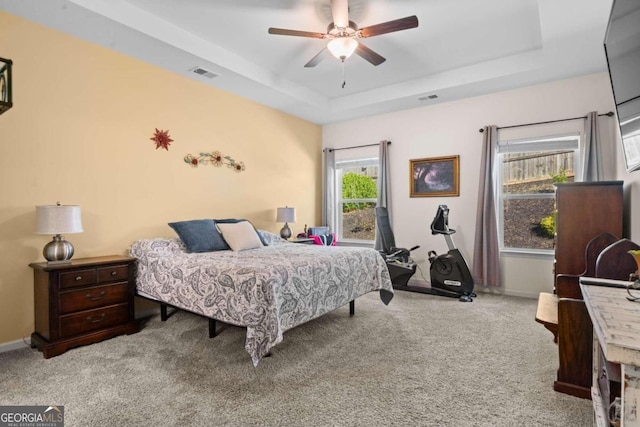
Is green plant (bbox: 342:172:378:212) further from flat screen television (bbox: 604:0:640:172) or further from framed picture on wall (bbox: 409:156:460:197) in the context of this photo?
flat screen television (bbox: 604:0:640:172)

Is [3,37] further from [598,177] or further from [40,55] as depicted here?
[598,177]

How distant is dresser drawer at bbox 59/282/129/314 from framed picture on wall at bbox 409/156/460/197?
13.2ft

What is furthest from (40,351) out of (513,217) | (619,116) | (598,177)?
(598,177)

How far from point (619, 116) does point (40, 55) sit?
442cm

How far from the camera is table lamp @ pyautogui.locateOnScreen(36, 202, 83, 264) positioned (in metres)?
2.58

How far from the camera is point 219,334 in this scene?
2945 mm

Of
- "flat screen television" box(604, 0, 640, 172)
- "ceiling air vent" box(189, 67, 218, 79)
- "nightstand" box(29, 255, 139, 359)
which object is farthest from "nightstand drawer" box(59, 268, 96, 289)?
"flat screen television" box(604, 0, 640, 172)

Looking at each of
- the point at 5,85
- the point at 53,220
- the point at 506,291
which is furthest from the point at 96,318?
the point at 506,291

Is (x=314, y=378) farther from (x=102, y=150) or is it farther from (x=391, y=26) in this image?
(x=102, y=150)

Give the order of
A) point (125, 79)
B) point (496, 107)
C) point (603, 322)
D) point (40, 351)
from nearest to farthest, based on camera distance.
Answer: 1. point (603, 322)
2. point (40, 351)
3. point (125, 79)
4. point (496, 107)

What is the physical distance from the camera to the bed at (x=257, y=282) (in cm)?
224

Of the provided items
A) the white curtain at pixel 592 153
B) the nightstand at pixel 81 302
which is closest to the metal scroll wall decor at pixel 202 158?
the nightstand at pixel 81 302

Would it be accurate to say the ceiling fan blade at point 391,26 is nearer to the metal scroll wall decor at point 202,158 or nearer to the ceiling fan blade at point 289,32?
the ceiling fan blade at point 289,32

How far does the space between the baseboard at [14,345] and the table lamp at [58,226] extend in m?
0.74
